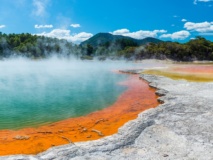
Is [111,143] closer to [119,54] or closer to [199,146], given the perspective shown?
[199,146]

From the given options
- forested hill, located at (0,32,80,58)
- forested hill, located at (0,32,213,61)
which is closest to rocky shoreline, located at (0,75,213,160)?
forested hill, located at (0,32,213,61)

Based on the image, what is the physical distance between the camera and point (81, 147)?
9.04m

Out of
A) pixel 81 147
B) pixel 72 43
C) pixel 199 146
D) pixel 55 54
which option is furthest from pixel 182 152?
pixel 72 43

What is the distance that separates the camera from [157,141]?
945 centimetres

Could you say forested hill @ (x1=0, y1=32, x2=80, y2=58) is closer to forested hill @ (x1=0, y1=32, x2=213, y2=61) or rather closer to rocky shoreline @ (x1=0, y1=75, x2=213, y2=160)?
forested hill @ (x1=0, y1=32, x2=213, y2=61)

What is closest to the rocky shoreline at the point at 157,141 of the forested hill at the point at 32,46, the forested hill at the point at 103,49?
the forested hill at the point at 103,49

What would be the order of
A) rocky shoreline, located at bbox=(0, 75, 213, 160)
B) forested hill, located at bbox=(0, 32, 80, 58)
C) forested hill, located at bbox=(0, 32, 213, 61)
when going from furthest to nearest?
forested hill, located at bbox=(0, 32, 80, 58), forested hill, located at bbox=(0, 32, 213, 61), rocky shoreline, located at bbox=(0, 75, 213, 160)

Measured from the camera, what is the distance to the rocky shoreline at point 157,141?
A: 8.39m

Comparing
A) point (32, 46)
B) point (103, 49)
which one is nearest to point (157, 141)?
point (32, 46)

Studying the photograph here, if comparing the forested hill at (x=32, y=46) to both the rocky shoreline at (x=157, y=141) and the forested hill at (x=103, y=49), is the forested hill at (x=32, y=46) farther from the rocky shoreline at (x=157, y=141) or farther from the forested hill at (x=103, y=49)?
the rocky shoreline at (x=157, y=141)

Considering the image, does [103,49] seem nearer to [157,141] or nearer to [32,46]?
[32,46]

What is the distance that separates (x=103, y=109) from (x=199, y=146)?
838 centimetres

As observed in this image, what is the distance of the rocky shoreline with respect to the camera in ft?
27.5

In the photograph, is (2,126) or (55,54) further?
(55,54)
